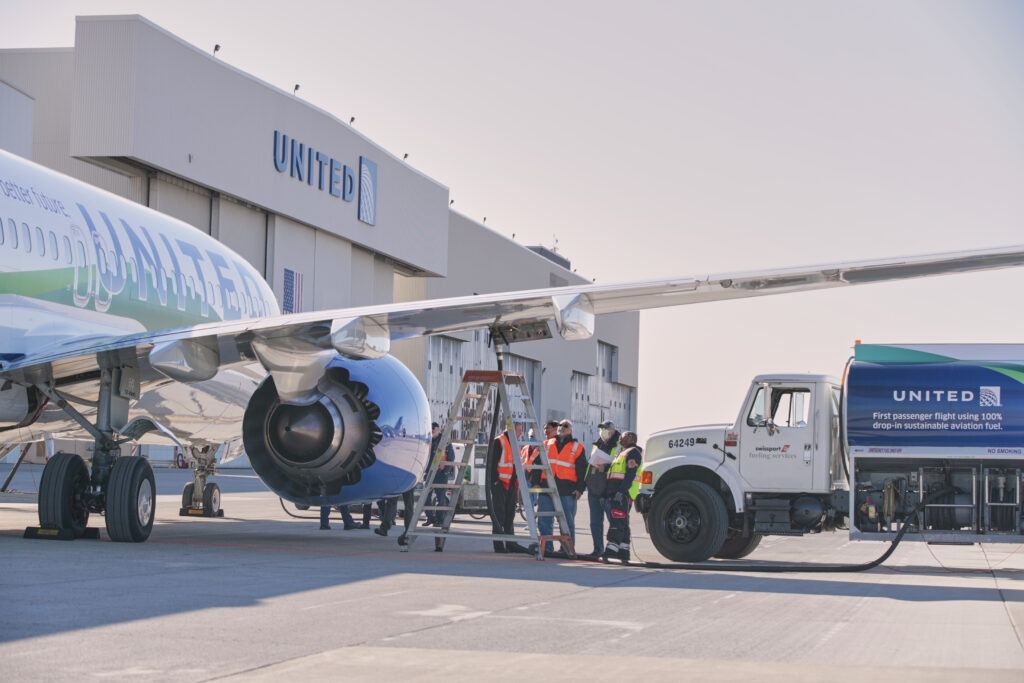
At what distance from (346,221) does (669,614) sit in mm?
39092

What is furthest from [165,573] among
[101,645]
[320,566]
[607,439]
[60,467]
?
[607,439]

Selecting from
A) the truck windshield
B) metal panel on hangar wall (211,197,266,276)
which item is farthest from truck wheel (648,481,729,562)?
metal panel on hangar wall (211,197,266,276)

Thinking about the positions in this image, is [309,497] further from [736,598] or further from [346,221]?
[346,221]

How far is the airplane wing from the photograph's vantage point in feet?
36.9

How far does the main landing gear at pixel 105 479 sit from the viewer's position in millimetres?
13172

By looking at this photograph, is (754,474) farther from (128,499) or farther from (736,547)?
(128,499)

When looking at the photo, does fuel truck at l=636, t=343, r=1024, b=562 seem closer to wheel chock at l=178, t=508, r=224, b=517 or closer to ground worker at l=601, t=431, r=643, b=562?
ground worker at l=601, t=431, r=643, b=562

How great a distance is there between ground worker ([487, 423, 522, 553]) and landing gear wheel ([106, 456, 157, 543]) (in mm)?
4504

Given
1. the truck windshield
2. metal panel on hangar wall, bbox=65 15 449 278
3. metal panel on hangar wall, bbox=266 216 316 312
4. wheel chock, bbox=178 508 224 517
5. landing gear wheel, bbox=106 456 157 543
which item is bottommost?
wheel chock, bbox=178 508 224 517

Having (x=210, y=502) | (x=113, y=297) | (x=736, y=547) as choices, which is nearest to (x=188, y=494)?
(x=210, y=502)

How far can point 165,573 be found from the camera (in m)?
10.9

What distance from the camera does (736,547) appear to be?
16.9 meters

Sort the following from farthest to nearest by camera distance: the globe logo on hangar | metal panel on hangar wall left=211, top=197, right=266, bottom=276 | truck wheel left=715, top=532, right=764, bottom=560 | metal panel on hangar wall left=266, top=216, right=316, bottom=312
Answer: the globe logo on hangar → metal panel on hangar wall left=266, top=216, right=316, bottom=312 → metal panel on hangar wall left=211, top=197, right=266, bottom=276 → truck wheel left=715, top=532, right=764, bottom=560

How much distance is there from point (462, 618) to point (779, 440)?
8.14 m
